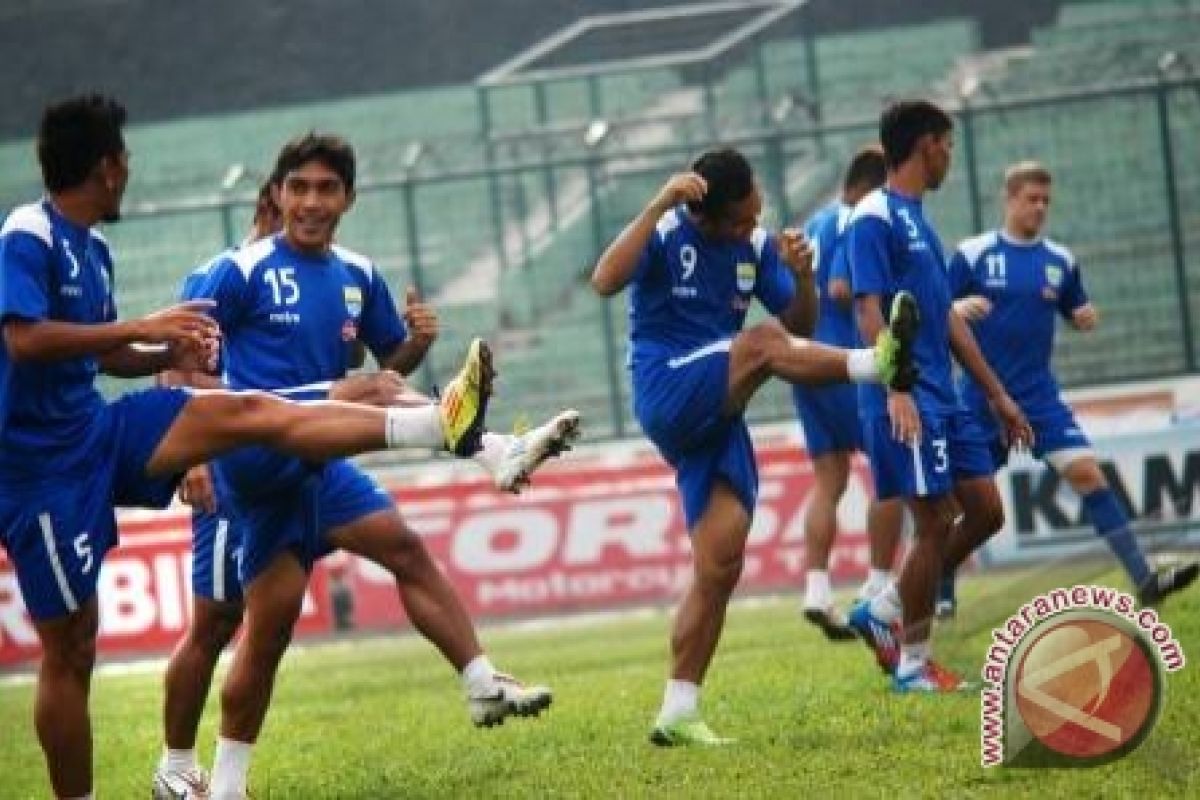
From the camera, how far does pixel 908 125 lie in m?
11.3

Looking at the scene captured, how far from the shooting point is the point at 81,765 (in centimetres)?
860

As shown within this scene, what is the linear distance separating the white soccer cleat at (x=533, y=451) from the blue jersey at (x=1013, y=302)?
241 inches

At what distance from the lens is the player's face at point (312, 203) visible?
9734 mm

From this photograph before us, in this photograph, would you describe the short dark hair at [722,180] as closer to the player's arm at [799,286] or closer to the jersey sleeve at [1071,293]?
the player's arm at [799,286]

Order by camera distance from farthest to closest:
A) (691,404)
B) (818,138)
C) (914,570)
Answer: (818,138) → (914,570) → (691,404)

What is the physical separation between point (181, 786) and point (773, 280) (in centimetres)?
284

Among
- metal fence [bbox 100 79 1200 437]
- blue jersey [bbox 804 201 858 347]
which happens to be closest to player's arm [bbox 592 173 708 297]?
blue jersey [bbox 804 201 858 347]

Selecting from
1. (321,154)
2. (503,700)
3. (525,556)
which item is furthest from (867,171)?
(525,556)

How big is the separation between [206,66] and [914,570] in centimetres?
1638

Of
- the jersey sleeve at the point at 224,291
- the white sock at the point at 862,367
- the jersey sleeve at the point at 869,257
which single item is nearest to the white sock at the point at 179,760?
the jersey sleeve at the point at 224,291

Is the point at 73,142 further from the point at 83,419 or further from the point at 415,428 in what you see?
the point at 415,428

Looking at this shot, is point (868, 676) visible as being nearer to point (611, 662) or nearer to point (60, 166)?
point (611, 662)

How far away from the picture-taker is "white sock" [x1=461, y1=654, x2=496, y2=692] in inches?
378

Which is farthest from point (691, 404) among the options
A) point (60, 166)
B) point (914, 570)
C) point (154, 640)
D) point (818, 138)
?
point (818, 138)
